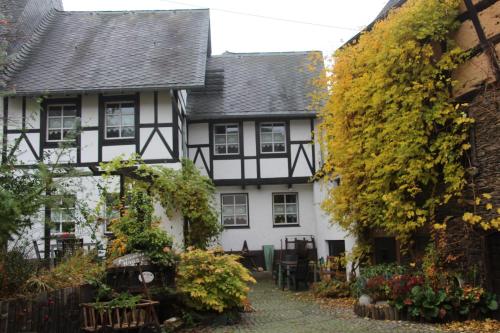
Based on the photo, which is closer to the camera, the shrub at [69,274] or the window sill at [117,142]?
the shrub at [69,274]

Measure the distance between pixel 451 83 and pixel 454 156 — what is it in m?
1.21

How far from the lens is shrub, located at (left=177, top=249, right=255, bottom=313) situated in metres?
8.88

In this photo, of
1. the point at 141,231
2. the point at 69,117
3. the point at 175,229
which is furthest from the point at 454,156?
the point at 69,117

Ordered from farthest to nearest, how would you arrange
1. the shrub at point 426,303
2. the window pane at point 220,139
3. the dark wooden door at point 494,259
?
1. the window pane at point 220,139
2. the dark wooden door at point 494,259
3. the shrub at point 426,303

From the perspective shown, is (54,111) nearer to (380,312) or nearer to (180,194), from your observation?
(180,194)

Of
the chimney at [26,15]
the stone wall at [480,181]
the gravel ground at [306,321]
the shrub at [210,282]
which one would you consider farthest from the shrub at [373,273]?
the chimney at [26,15]

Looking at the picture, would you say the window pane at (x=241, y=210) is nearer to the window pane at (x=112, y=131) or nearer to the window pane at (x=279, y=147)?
the window pane at (x=279, y=147)

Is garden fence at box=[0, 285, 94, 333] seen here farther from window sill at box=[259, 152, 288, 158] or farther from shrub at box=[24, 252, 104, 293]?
window sill at box=[259, 152, 288, 158]

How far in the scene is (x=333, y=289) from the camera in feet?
39.8

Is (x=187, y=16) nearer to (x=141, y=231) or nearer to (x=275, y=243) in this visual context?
(x=275, y=243)

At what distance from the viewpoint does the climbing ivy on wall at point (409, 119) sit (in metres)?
9.06

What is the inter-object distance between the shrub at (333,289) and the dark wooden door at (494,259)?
13.0 ft

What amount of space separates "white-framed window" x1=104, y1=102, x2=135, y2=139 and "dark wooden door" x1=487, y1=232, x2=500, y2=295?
1130 centimetres

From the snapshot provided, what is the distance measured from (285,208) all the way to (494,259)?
1084 cm
